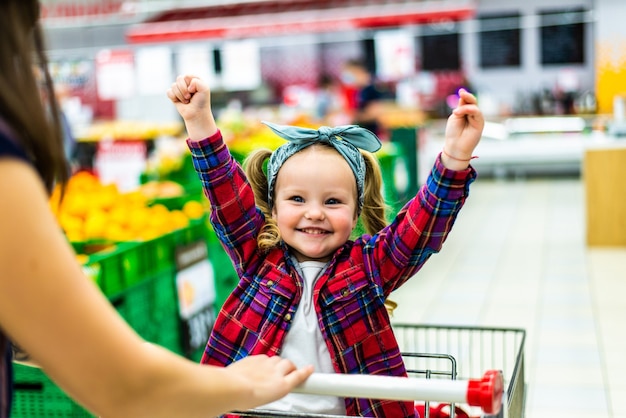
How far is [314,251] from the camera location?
1880 millimetres

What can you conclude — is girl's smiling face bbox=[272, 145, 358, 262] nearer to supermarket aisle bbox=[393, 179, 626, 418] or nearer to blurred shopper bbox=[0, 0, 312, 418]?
blurred shopper bbox=[0, 0, 312, 418]

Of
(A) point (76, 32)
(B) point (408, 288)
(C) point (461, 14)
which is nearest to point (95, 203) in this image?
(B) point (408, 288)

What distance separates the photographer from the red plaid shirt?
1.80 metres

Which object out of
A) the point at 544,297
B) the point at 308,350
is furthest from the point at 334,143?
the point at 544,297

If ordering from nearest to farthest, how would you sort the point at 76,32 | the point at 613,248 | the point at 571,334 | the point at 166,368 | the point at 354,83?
the point at 166,368 → the point at 571,334 → the point at 613,248 → the point at 354,83 → the point at 76,32

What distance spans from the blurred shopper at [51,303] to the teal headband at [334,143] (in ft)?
2.74

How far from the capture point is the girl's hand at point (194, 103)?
69.4 inches

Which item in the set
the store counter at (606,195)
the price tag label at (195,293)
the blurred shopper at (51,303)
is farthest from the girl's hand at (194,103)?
the store counter at (606,195)

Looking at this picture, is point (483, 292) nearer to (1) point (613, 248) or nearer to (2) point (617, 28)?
(1) point (613, 248)

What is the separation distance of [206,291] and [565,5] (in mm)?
11658

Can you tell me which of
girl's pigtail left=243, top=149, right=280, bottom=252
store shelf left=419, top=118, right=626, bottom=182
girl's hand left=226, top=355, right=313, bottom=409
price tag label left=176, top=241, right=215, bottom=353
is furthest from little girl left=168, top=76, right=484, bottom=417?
store shelf left=419, top=118, right=626, bottom=182

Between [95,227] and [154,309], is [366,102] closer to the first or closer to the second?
[95,227]

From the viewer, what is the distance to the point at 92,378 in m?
1.01

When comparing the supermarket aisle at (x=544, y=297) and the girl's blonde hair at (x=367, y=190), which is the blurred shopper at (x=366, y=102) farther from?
the girl's blonde hair at (x=367, y=190)
